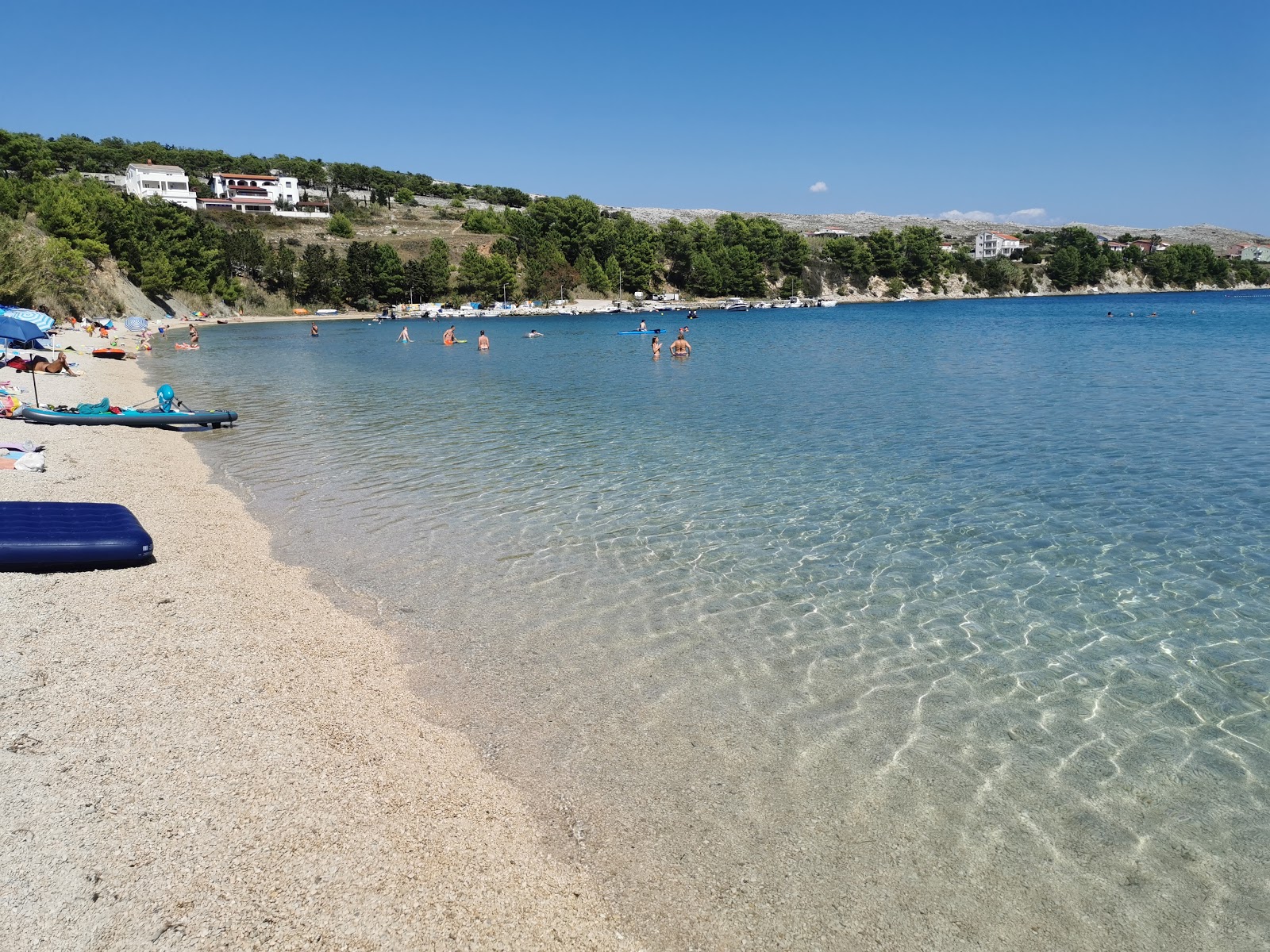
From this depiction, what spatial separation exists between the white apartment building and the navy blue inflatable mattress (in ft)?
477

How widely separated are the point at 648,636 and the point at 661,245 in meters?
138

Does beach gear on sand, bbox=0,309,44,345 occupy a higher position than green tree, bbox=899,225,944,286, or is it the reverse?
green tree, bbox=899,225,944,286

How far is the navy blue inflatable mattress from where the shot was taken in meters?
8.27

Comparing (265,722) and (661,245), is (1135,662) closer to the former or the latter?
(265,722)

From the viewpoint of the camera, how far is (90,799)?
459 cm

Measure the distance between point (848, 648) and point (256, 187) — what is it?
155197 mm

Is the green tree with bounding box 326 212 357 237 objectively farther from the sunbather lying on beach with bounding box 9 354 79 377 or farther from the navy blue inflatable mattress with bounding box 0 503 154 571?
the navy blue inflatable mattress with bounding box 0 503 154 571

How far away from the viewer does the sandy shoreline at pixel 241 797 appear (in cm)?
391

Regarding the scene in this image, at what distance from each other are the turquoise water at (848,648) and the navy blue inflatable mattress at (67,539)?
2038mm

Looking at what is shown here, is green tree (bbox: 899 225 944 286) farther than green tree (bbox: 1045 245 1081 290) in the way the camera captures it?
No

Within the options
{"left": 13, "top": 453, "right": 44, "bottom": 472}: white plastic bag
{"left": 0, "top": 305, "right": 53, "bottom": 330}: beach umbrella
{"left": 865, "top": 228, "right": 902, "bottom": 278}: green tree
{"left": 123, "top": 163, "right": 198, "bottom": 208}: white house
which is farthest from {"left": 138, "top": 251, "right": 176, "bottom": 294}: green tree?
{"left": 865, "top": 228, "right": 902, "bottom": 278}: green tree

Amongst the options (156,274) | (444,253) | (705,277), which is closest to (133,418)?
(156,274)

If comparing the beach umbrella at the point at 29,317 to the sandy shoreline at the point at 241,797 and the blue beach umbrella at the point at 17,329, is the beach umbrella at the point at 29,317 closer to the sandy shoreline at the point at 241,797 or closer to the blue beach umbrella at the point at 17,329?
the blue beach umbrella at the point at 17,329

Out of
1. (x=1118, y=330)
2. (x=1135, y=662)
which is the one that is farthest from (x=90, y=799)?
(x=1118, y=330)
